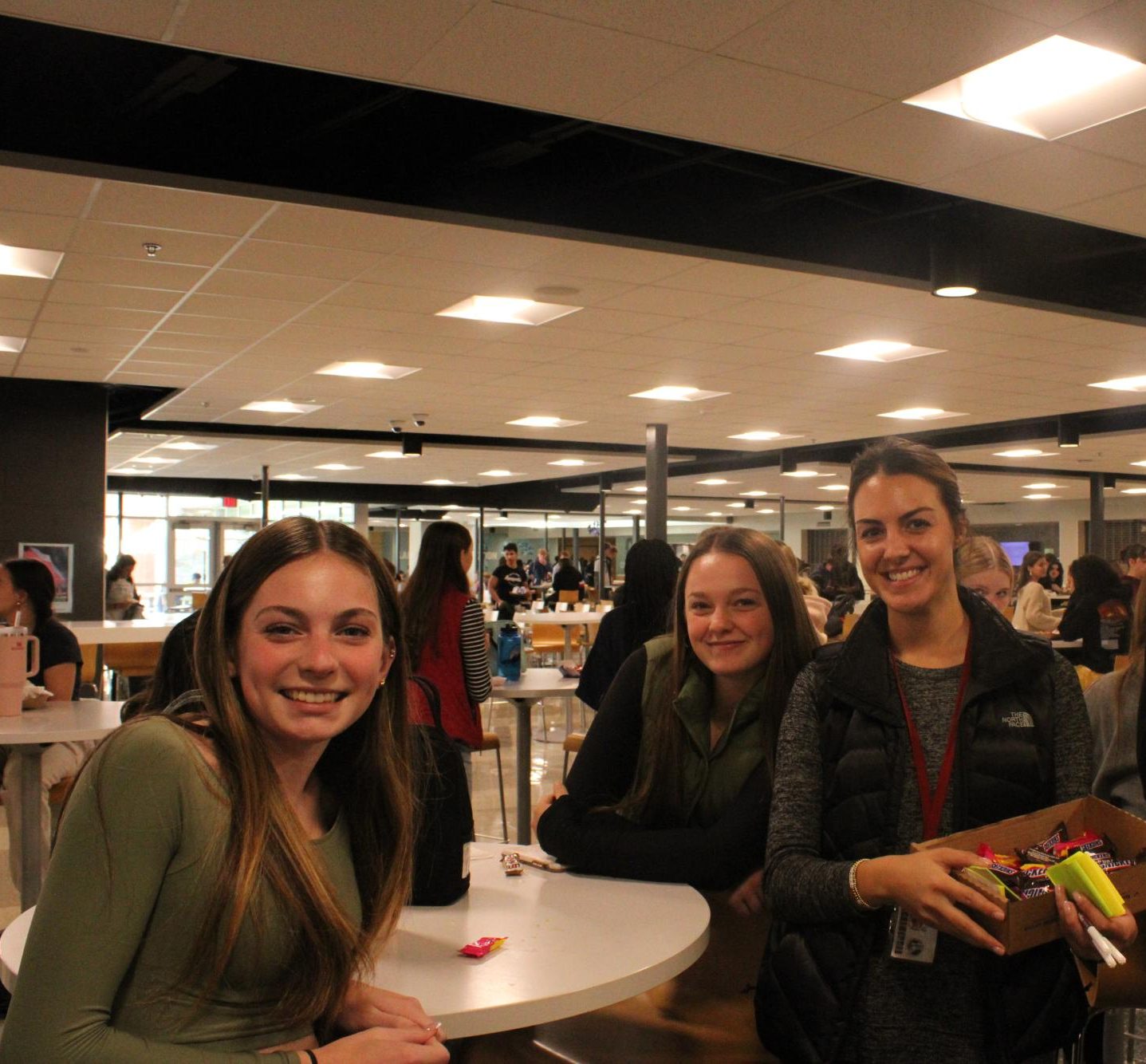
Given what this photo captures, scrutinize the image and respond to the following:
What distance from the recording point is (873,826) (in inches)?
67.0

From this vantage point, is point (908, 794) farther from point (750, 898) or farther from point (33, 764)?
point (33, 764)

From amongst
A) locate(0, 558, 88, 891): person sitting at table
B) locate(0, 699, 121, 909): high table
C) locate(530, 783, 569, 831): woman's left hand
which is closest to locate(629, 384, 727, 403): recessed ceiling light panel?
locate(0, 558, 88, 891): person sitting at table

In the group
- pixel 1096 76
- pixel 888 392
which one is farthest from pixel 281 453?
pixel 1096 76

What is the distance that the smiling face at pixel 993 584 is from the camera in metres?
4.24

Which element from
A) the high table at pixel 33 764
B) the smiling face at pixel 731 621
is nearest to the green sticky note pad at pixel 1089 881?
the smiling face at pixel 731 621

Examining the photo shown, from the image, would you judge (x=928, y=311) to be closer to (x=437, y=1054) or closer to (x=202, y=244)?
(x=202, y=244)

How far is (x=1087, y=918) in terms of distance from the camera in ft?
4.83

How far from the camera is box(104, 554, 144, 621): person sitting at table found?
11.3 m

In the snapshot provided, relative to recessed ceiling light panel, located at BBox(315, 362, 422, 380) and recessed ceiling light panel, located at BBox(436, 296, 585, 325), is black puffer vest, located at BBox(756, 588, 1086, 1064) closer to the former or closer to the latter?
recessed ceiling light panel, located at BBox(436, 296, 585, 325)

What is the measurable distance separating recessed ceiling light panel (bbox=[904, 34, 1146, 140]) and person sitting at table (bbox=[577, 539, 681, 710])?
1973mm

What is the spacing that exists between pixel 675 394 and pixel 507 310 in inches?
143

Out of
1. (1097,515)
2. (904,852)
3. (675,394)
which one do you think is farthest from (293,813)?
(1097,515)

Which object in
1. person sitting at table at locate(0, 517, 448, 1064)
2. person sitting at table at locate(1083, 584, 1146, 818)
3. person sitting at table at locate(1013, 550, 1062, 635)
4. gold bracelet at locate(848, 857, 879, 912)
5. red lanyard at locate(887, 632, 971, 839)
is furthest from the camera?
person sitting at table at locate(1013, 550, 1062, 635)

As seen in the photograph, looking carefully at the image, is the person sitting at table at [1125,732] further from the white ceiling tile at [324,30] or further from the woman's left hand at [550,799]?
the white ceiling tile at [324,30]
